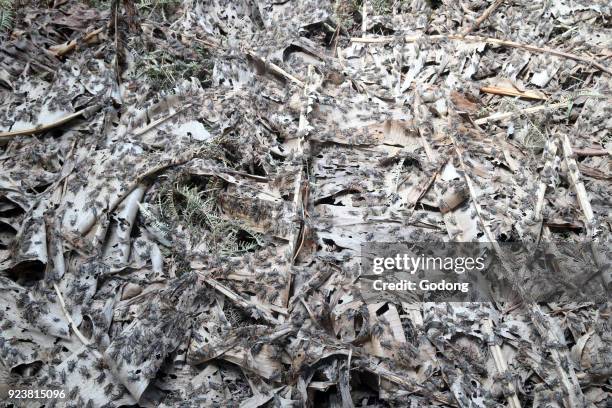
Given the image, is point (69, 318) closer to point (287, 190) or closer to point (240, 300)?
point (240, 300)

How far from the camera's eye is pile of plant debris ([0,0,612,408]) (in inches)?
96.6

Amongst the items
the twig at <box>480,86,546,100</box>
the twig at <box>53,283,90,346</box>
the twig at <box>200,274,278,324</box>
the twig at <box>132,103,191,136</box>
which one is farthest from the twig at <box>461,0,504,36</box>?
the twig at <box>53,283,90,346</box>

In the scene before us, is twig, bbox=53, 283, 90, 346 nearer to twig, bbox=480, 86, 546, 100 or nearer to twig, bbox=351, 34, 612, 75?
twig, bbox=351, 34, 612, 75

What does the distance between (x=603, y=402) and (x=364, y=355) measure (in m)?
1.14

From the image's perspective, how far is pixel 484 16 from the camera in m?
4.36

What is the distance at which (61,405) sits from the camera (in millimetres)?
2344

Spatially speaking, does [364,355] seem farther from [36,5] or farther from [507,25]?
[36,5]

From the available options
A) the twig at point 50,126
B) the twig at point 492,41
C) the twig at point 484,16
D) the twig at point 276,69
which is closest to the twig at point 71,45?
the twig at point 50,126

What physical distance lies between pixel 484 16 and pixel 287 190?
2602 millimetres

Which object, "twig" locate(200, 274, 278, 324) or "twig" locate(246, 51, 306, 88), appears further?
A: "twig" locate(246, 51, 306, 88)

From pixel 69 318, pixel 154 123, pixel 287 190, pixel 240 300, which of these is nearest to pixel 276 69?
pixel 154 123

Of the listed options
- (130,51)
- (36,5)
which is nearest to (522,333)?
(130,51)

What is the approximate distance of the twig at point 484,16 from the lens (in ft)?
14.1

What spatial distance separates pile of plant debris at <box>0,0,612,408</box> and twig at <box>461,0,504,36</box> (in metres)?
0.03
